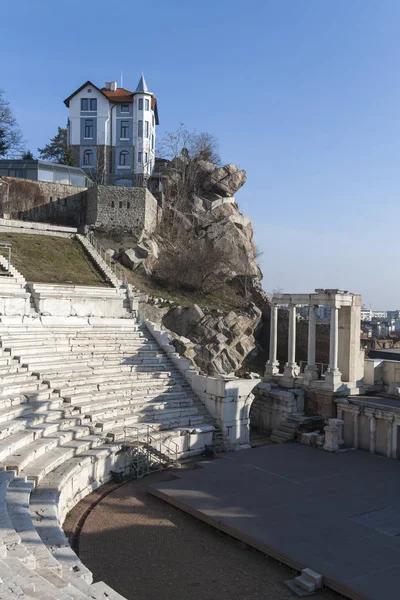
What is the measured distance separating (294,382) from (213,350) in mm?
10605

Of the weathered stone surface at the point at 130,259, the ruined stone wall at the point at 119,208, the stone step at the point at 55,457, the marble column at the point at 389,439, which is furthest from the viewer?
the ruined stone wall at the point at 119,208

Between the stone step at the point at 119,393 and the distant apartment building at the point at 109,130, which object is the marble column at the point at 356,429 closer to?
the stone step at the point at 119,393

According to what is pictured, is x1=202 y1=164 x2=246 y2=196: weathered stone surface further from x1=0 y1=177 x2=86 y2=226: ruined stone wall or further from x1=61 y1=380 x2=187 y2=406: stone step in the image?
x1=61 y1=380 x2=187 y2=406: stone step

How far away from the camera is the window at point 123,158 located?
174ft

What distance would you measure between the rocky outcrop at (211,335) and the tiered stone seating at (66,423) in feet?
30.2

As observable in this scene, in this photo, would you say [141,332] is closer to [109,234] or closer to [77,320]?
[77,320]

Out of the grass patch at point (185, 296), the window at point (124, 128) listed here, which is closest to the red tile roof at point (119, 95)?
the window at point (124, 128)

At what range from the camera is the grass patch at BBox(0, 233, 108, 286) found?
86.1ft

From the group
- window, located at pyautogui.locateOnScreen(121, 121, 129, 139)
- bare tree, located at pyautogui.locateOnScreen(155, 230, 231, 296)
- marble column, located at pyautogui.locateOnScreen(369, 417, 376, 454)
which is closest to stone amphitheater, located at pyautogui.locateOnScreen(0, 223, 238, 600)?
marble column, located at pyautogui.locateOnScreen(369, 417, 376, 454)

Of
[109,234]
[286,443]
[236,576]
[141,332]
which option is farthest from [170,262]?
[236,576]

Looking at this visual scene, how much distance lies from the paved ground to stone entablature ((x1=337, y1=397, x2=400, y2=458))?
8449 millimetres

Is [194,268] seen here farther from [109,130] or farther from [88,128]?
[88,128]

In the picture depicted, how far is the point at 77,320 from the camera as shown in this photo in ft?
71.3

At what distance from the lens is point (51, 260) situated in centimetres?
2875
